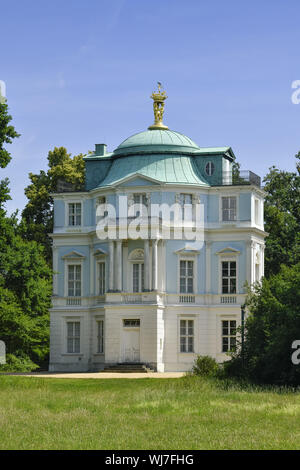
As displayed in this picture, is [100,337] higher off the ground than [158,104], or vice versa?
[158,104]

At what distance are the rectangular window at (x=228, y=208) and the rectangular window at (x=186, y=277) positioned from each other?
3.22 m

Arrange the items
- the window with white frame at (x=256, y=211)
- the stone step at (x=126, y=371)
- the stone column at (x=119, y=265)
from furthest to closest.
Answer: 1. the window with white frame at (x=256, y=211)
2. the stone column at (x=119, y=265)
3. the stone step at (x=126, y=371)

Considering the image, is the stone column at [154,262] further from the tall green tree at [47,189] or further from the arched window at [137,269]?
the tall green tree at [47,189]

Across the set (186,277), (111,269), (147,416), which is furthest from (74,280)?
(147,416)

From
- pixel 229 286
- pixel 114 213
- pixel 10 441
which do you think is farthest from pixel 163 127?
pixel 10 441

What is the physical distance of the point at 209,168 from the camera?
5622cm

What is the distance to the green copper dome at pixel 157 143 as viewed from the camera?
55.6 meters

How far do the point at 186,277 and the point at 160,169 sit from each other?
20.4 ft

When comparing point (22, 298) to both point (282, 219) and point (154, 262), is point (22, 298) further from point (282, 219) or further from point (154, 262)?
point (282, 219)

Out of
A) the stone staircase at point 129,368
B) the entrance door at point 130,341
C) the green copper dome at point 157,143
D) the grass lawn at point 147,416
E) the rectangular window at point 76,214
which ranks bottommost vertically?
the stone staircase at point 129,368

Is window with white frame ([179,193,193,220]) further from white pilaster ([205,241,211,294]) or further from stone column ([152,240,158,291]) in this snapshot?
stone column ([152,240,158,291])

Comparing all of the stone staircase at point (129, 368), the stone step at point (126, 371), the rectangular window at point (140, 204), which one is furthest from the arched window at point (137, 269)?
the stone step at point (126, 371)

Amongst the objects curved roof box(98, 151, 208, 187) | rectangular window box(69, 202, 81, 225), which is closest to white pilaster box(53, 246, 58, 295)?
Answer: rectangular window box(69, 202, 81, 225)
